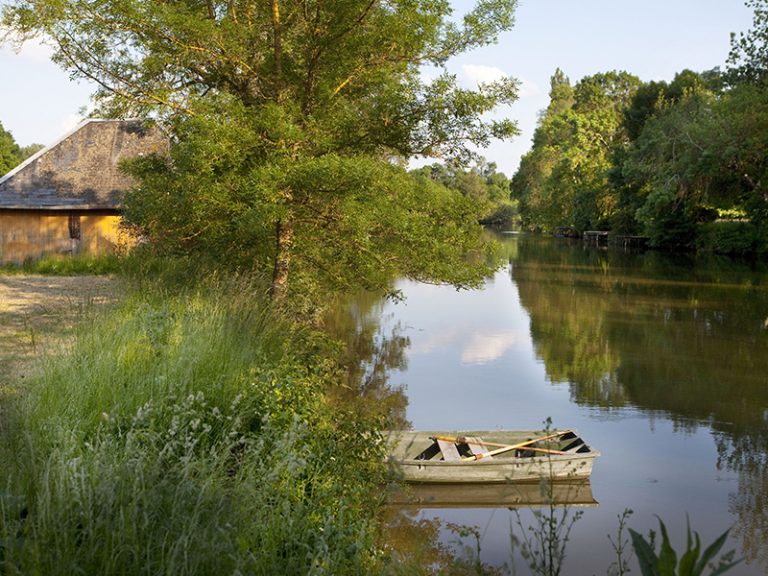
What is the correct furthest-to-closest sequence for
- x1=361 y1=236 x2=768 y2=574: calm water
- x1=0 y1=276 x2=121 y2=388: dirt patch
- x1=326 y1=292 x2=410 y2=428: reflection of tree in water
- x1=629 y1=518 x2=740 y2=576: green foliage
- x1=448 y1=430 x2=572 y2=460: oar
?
1. x1=326 y1=292 x2=410 y2=428: reflection of tree in water
2. x1=448 y1=430 x2=572 y2=460: oar
3. x1=361 y1=236 x2=768 y2=574: calm water
4. x1=0 y1=276 x2=121 y2=388: dirt patch
5. x1=629 y1=518 x2=740 y2=576: green foliage

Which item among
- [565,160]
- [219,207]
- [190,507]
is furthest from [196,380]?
[565,160]

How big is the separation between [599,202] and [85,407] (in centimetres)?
6934

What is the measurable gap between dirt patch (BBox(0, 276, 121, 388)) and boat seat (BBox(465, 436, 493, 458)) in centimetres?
538

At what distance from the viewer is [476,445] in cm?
1258

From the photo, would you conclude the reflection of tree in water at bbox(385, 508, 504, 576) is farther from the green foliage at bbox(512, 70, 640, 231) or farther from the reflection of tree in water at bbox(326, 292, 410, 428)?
the green foliage at bbox(512, 70, 640, 231)

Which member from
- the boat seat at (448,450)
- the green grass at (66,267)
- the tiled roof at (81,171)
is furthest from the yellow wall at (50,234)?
the boat seat at (448,450)

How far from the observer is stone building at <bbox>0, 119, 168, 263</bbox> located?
27469mm

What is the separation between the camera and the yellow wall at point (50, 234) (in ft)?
90.1

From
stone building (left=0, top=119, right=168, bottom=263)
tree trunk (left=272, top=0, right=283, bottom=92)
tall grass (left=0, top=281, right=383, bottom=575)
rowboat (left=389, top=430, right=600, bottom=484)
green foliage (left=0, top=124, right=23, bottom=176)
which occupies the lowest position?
rowboat (left=389, top=430, right=600, bottom=484)

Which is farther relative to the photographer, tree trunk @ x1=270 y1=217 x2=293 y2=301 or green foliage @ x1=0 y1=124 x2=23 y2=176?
green foliage @ x1=0 y1=124 x2=23 y2=176

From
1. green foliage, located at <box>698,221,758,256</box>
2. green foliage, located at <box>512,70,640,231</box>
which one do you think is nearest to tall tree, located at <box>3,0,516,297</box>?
green foliage, located at <box>698,221,758,256</box>

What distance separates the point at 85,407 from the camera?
6699 millimetres

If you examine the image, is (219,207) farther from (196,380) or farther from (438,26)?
(196,380)

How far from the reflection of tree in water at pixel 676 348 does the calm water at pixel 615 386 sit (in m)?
0.05
